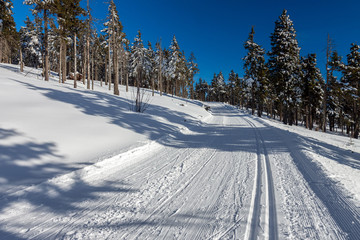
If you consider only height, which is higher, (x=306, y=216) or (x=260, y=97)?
(x=260, y=97)

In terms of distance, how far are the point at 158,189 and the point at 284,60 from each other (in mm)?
23522

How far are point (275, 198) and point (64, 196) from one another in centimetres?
378

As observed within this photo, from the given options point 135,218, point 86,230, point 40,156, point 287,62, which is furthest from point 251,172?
point 287,62

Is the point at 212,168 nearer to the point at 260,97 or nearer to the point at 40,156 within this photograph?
the point at 40,156

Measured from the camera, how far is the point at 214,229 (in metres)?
2.26

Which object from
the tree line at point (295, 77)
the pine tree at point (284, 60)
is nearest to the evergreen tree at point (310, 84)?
the tree line at point (295, 77)

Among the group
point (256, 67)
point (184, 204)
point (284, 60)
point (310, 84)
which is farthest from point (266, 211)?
point (310, 84)

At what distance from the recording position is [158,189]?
3.33 meters

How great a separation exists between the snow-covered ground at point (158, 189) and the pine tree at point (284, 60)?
1780 centimetres

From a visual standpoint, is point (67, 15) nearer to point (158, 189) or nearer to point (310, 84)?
point (158, 189)

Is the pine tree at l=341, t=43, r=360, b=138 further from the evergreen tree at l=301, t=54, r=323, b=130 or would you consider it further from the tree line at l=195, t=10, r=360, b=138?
the evergreen tree at l=301, t=54, r=323, b=130

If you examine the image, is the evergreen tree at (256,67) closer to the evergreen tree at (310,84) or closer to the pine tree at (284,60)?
the pine tree at (284,60)

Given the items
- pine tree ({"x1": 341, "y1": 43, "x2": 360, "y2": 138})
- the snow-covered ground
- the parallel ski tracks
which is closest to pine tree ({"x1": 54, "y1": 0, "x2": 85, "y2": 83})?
the snow-covered ground

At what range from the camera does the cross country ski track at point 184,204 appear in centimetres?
222
